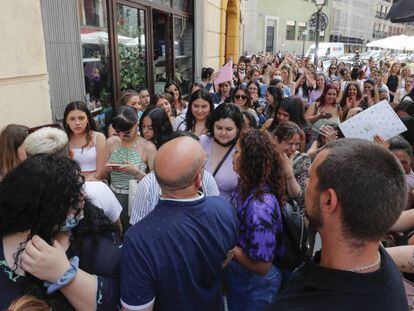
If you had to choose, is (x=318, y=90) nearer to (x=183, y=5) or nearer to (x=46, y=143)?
(x=183, y=5)

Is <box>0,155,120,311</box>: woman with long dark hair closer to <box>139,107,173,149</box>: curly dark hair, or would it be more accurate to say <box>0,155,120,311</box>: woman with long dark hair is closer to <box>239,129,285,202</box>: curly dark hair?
<box>239,129,285,202</box>: curly dark hair

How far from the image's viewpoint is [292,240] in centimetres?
211

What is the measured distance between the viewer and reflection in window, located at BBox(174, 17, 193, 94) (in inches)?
→ 347

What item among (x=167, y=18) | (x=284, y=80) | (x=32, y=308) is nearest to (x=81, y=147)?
(x=32, y=308)

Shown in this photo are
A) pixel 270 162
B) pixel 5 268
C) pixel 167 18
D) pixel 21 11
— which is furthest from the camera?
pixel 167 18

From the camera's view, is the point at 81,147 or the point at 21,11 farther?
the point at 81,147

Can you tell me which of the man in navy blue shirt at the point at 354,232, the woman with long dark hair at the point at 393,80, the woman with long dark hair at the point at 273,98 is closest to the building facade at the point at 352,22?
the woman with long dark hair at the point at 393,80

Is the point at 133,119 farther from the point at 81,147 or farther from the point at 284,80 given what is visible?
the point at 284,80

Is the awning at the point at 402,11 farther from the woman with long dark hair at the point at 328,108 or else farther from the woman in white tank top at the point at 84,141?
the woman in white tank top at the point at 84,141

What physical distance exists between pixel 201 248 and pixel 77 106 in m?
2.48

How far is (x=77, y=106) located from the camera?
11.6ft

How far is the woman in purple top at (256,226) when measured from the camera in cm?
191

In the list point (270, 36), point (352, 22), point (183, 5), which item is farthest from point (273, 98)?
point (352, 22)

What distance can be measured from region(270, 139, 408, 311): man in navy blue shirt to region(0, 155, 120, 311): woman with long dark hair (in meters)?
0.75
